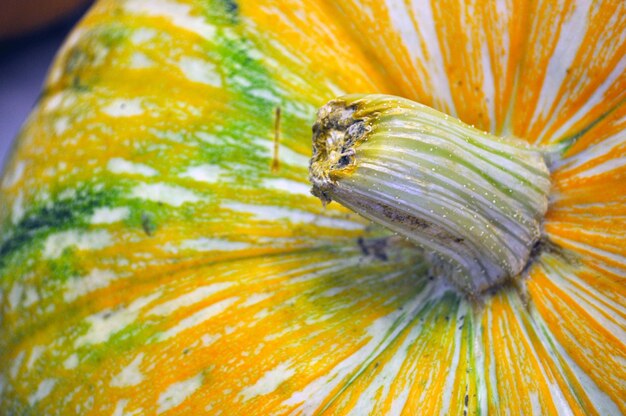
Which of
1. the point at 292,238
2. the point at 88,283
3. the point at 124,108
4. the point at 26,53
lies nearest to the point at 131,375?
the point at 88,283

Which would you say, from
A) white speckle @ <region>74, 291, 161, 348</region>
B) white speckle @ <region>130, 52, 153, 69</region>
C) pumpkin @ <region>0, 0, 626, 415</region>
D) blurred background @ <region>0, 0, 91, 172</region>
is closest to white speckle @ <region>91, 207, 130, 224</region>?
pumpkin @ <region>0, 0, 626, 415</region>

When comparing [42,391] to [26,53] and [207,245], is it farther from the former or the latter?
[26,53]

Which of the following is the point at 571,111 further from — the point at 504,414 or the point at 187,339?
the point at 187,339

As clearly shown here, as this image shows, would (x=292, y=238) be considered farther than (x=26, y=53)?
No

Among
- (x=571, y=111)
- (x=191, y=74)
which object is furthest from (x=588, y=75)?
(x=191, y=74)

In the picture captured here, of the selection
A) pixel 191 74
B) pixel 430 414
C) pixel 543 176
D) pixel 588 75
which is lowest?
pixel 430 414

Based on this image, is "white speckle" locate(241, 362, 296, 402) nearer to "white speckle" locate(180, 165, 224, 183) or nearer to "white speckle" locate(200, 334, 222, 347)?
"white speckle" locate(200, 334, 222, 347)
